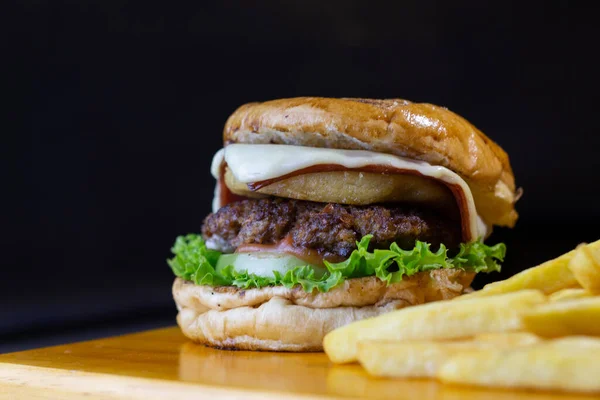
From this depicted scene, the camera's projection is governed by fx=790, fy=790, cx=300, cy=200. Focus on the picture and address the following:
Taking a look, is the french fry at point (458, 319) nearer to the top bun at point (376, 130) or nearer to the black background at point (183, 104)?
the top bun at point (376, 130)

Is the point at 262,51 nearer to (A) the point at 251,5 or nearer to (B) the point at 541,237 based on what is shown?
(A) the point at 251,5

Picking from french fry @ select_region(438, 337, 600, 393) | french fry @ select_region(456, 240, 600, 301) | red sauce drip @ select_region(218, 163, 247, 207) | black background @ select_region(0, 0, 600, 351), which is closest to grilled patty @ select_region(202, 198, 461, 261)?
red sauce drip @ select_region(218, 163, 247, 207)

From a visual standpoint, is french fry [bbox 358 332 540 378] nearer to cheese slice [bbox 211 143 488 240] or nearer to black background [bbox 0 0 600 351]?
Result: cheese slice [bbox 211 143 488 240]

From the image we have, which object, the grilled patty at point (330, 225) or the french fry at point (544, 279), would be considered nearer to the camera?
the french fry at point (544, 279)

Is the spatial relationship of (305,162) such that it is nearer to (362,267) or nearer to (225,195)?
(362,267)

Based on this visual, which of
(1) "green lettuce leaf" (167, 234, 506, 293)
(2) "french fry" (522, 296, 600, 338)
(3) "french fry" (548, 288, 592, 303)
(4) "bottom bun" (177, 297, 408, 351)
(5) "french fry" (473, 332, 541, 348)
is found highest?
(2) "french fry" (522, 296, 600, 338)

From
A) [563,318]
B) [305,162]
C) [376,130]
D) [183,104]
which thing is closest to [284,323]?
[305,162]

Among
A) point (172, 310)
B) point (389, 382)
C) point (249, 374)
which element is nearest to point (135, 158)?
point (172, 310)

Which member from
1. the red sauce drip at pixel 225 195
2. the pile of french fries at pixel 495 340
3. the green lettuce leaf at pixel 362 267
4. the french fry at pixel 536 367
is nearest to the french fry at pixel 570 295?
the pile of french fries at pixel 495 340
